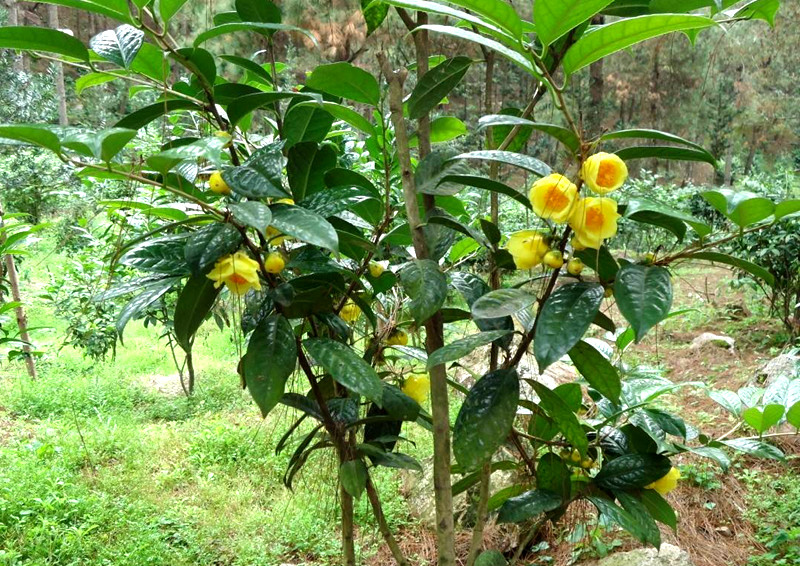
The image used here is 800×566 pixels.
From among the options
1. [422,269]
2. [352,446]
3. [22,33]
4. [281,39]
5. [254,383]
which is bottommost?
[352,446]

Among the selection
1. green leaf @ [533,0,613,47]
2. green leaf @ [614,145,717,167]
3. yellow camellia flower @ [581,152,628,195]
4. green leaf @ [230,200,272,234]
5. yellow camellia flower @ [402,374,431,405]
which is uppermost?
green leaf @ [533,0,613,47]

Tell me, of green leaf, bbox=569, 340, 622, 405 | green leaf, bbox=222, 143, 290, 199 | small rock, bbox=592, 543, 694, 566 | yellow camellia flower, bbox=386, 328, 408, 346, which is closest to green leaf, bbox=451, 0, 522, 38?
green leaf, bbox=222, 143, 290, 199

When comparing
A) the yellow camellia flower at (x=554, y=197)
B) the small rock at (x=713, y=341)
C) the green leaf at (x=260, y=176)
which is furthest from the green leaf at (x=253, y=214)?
the small rock at (x=713, y=341)

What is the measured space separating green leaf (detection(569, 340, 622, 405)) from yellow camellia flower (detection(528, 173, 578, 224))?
19 centimetres

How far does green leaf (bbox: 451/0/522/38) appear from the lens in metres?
0.58

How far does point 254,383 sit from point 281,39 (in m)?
8.63

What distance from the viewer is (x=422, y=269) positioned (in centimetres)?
74

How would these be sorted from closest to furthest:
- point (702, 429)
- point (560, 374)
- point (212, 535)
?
point (212, 535) < point (702, 429) < point (560, 374)

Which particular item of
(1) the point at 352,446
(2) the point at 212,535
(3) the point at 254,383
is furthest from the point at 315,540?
(3) the point at 254,383

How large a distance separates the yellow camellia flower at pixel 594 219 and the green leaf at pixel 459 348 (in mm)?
139

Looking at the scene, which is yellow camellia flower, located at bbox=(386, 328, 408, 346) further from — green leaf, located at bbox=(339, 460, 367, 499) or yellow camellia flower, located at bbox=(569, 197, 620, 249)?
yellow camellia flower, located at bbox=(569, 197, 620, 249)

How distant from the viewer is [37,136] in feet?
1.91

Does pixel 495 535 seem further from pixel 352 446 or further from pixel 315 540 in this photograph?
pixel 352 446

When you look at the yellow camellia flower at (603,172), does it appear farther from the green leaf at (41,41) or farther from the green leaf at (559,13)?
the green leaf at (41,41)
